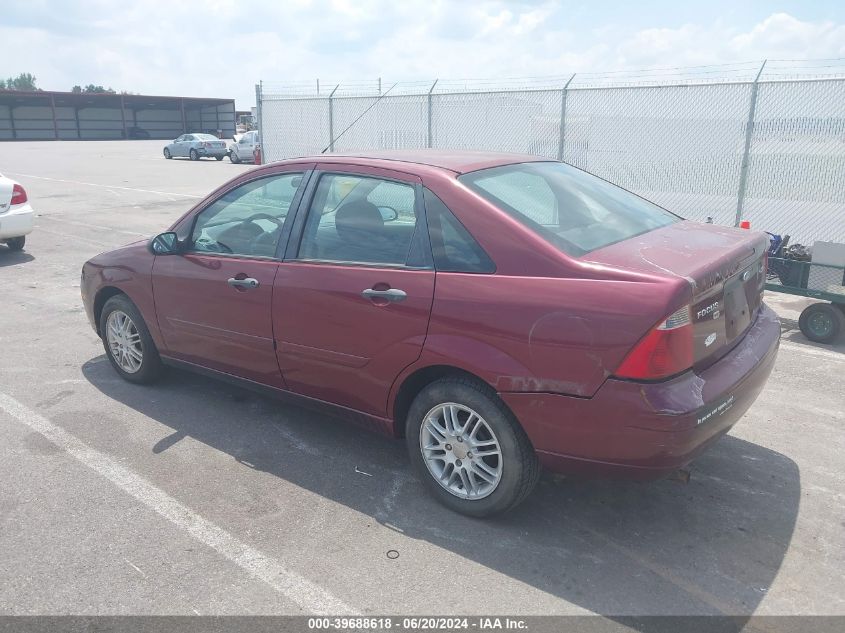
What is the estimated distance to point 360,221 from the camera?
382 centimetres

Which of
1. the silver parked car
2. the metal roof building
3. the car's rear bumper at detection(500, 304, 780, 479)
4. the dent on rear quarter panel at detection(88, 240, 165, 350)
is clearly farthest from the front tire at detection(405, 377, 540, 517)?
the metal roof building

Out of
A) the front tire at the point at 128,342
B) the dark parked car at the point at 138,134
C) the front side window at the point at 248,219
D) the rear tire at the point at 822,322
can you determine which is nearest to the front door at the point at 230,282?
the front side window at the point at 248,219

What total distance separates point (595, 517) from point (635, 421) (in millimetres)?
820

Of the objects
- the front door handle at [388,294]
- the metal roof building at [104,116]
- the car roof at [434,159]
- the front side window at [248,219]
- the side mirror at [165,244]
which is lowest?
the front door handle at [388,294]

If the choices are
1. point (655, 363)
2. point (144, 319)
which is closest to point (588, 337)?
point (655, 363)

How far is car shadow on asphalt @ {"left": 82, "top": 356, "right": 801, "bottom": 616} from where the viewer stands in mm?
2979

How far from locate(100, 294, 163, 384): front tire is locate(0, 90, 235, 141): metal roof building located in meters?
A: 55.8

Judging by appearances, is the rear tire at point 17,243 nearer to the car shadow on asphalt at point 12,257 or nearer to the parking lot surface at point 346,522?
the car shadow on asphalt at point 12,257

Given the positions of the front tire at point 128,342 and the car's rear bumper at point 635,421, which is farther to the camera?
the front tire at point 128,342

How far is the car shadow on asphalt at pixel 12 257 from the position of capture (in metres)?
9.92

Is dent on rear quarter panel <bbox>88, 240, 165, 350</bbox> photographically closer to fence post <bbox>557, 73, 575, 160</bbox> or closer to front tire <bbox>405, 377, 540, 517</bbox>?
front tire <bbox>405, 377, 540, 517</bbox>

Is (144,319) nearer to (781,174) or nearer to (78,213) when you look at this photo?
(781,174)

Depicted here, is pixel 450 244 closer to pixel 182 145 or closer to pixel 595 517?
pixel 595 517

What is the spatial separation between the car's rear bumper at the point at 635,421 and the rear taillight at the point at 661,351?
0.05m
